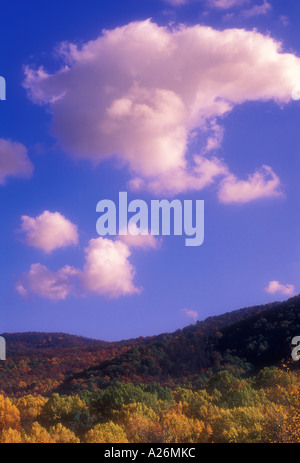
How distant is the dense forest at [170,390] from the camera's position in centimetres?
2903

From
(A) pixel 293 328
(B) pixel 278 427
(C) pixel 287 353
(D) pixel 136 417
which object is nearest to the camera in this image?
(B) pixel 278 427

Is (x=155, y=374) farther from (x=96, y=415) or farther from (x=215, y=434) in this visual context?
(x=215, y=434)

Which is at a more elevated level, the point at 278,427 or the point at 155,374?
the point at 278,427

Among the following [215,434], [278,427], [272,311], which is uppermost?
[272,311]

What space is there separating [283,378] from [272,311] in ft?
243

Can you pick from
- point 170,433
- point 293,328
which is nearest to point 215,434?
point 170,433

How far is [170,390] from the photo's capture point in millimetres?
57531

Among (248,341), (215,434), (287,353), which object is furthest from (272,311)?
(215,434)

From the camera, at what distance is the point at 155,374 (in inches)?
3981

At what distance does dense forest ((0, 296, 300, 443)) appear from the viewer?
29031 mm

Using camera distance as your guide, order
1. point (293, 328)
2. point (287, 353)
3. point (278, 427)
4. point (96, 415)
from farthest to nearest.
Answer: point (293, 328)
point (287, 353)
point (96, 415)
point (278, 427)

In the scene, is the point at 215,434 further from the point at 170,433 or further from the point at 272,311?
the point at 272,311
